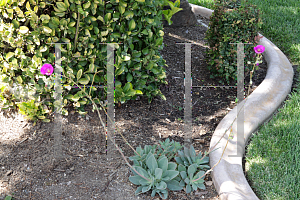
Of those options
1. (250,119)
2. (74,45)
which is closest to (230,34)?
(250,119)

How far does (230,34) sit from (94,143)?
2.20 meters

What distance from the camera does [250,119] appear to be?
2965 mm

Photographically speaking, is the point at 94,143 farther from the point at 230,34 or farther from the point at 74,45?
the point at 230,34

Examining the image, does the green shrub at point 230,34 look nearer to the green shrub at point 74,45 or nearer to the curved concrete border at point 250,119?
the curved concrete border at point 250,119

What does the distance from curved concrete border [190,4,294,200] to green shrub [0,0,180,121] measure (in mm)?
1027

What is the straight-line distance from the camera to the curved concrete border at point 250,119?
2246 mm

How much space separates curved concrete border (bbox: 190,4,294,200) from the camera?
7.37 feet

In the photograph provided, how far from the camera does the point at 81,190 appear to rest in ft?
7.59

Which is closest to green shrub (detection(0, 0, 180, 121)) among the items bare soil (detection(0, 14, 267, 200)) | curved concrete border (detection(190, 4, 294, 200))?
bare soil (detection(0, 14, 267, 200))

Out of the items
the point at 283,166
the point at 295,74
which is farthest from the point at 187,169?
the point at 295,74

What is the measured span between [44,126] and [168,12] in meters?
2.03

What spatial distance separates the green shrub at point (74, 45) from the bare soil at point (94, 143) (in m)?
0.23

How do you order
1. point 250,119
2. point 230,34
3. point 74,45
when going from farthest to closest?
point 230,34 < point 250,119 < point 74,45

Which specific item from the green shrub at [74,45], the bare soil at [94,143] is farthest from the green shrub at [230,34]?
the green shrub at [74,45]
